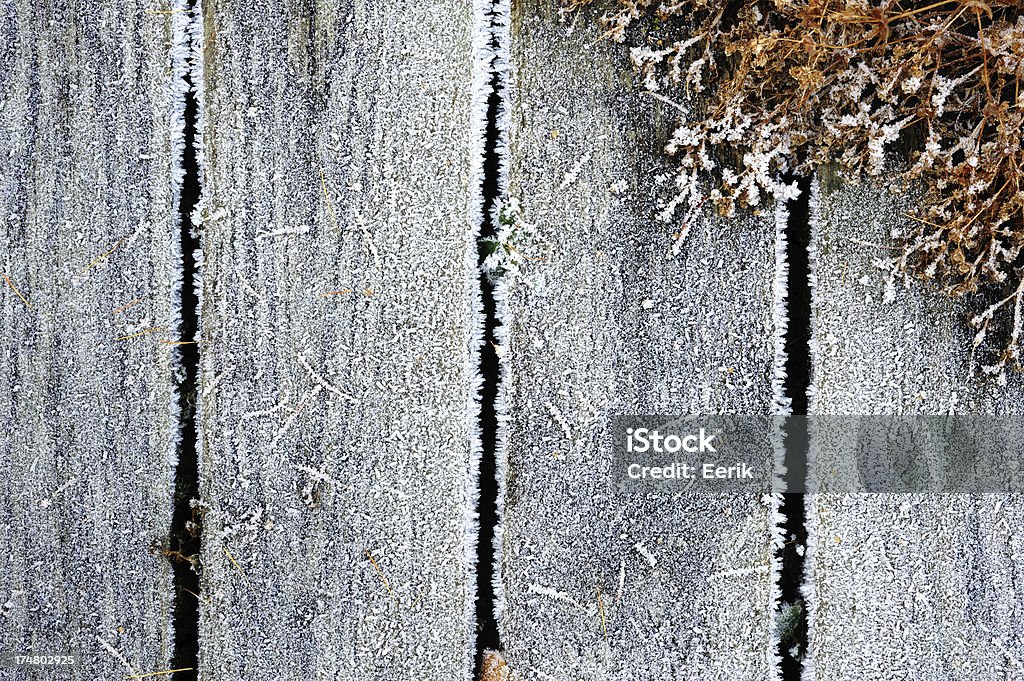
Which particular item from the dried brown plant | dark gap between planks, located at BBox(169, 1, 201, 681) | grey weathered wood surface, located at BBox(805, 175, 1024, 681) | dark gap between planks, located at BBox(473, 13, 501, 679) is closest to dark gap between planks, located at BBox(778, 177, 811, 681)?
grey weathered wood surface, located at BBox(805, 175, 1024, 681)

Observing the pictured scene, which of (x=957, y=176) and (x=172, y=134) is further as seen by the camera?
(x=172, y=134)

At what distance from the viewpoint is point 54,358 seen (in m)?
1.44

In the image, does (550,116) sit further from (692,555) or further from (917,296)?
(692,555)

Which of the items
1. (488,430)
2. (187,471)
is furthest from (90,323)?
(488,430)

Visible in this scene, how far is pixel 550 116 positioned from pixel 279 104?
1.98 ft

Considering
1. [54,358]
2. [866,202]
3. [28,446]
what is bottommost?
[28,446]

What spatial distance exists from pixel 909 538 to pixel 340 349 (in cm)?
132

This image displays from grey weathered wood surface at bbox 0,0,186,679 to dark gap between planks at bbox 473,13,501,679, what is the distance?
0.69m

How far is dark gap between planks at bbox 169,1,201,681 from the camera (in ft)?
4.75

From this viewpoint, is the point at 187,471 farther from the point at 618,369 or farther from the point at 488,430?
the point at 618,369

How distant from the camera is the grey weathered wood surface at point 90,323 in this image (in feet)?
4.73

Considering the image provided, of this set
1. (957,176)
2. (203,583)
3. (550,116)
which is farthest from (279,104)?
(957,176)

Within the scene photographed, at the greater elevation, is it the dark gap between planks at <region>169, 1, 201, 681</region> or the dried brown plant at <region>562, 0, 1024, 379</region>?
the dried brown plant at <region>562, 0, 1024, 379</region>

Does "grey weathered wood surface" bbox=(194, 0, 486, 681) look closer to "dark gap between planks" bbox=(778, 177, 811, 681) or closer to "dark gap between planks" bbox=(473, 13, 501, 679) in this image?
"dark gap between planks" bbox=(473, 13, 501, 679)
